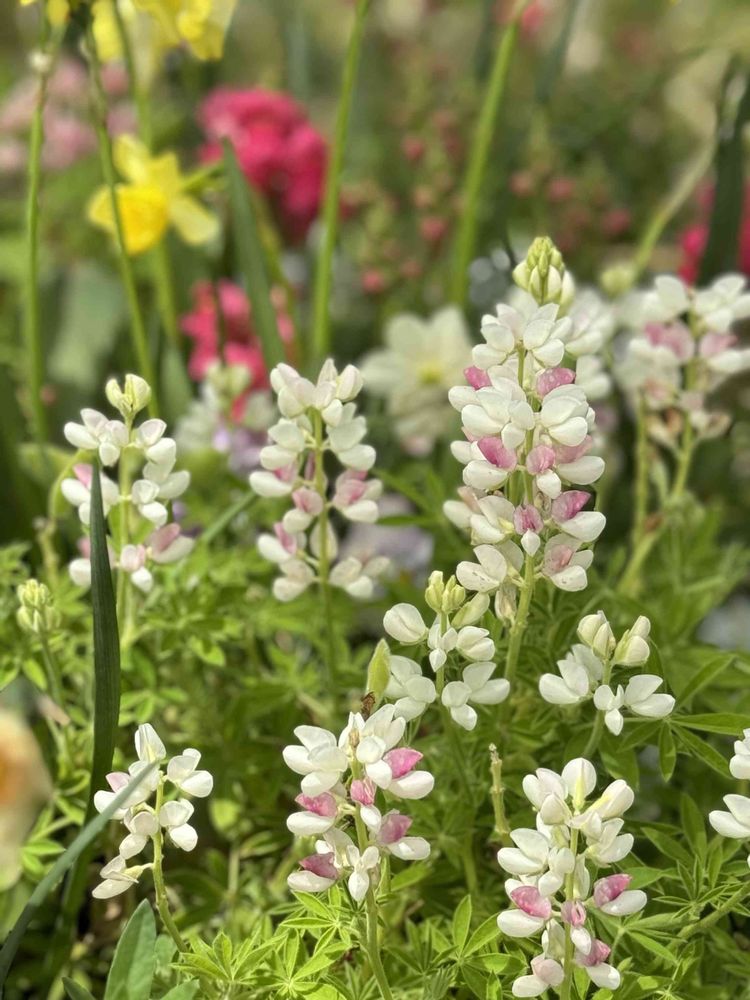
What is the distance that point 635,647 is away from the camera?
17.2 inches

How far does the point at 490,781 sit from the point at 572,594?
95 millimetres

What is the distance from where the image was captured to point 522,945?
18.6 inches

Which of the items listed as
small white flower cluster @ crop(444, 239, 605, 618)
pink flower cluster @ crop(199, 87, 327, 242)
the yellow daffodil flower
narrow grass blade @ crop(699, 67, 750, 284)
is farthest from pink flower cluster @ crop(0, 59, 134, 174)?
small white flower cluster @ crop(444, 239, 605, 618)

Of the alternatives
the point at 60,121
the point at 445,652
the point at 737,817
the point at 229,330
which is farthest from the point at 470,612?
the point at 60,121

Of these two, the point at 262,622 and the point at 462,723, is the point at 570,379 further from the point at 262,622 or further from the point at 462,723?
the point at 262,622

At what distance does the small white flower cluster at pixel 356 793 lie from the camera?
0.41 meters

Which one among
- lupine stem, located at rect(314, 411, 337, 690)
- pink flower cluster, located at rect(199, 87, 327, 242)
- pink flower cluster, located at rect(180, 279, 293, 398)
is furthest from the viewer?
pink flower cluster, located at rect(199, 87, 327, 242)

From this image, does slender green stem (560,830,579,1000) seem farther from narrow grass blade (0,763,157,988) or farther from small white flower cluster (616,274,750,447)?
small white flower cluster (616,274,750,447)

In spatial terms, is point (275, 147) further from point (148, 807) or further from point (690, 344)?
point (148, 807)

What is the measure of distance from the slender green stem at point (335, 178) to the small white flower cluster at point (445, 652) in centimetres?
39

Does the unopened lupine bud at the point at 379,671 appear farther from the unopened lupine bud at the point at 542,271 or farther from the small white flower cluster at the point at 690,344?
the small white flower cluster at the point at 690,344

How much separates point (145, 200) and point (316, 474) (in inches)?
14.3

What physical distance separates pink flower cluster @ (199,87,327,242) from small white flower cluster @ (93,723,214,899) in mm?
843

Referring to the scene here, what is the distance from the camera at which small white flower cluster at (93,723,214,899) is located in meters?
0.43
